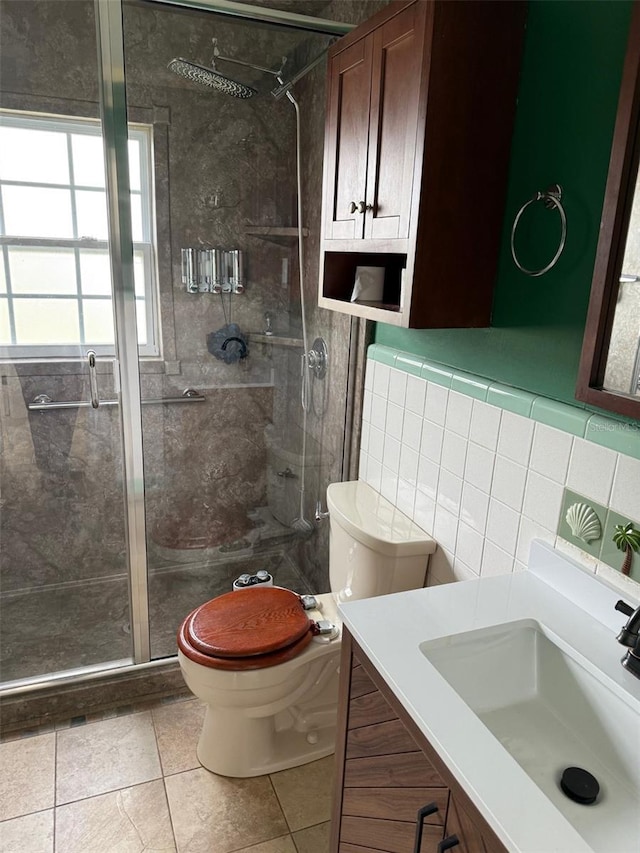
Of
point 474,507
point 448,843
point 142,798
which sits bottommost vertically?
point 142,798

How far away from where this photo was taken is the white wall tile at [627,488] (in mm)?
1034

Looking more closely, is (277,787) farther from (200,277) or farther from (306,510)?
(200,277)

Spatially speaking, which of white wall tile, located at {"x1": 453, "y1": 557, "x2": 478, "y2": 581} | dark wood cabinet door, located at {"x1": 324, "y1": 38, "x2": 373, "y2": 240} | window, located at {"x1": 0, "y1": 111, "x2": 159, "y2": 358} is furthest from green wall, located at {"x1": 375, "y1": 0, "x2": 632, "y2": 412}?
window, located at {"x1": 0, "y1": 111, "x2": 159, "y2": 358}

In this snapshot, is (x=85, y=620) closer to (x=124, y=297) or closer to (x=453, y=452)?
(x=124, y=297)

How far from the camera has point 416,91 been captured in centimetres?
122

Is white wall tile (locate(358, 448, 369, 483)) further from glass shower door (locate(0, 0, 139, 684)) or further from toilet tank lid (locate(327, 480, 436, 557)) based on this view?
glass shower door (locate(0, 0, 139, 684))

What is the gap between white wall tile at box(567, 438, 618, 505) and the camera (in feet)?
3.55

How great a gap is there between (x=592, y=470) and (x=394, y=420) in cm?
74

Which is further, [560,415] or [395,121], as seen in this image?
[395,121]

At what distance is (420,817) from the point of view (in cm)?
92

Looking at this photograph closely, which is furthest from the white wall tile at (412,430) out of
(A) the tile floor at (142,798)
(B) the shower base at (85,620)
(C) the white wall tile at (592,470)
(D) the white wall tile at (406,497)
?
(B) the shower base at (85,620)

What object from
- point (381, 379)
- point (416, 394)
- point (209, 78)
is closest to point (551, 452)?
point (416, 394)

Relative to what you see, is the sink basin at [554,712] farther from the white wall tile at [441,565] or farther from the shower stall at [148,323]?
the shower stall at [148,323]

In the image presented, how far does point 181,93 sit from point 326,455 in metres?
1.35
